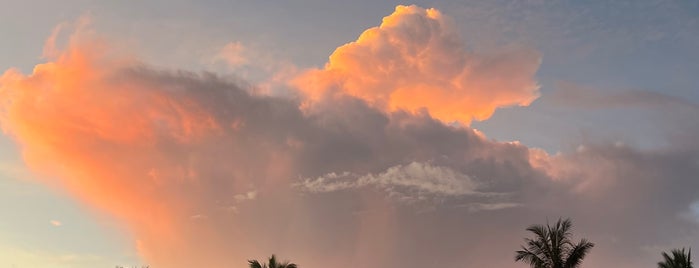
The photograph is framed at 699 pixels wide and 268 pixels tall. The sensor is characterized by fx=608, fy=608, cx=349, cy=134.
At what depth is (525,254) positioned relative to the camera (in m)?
51.7

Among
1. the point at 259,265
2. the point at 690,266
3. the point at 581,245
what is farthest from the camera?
the point at 259,265

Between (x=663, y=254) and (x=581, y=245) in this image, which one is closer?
(x=581, y=245)

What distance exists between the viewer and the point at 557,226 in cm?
5034

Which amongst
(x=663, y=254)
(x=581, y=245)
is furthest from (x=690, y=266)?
(x=581, y=245)

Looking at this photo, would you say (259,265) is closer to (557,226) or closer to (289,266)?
(289,266)

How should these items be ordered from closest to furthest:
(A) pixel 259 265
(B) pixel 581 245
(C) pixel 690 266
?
(B) pixel 581 245, (C) pixel 690 266, (A) pixel 259 265

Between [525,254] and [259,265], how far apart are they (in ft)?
102

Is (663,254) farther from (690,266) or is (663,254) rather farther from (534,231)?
(534,231)

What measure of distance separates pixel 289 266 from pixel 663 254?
40.0 metres

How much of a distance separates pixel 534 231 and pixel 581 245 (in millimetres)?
3866

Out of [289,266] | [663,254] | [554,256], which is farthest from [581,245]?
[289,266]

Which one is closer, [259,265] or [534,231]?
[534,231]

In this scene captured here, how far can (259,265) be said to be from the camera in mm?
69312

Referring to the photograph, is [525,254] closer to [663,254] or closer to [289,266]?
[663,254]
